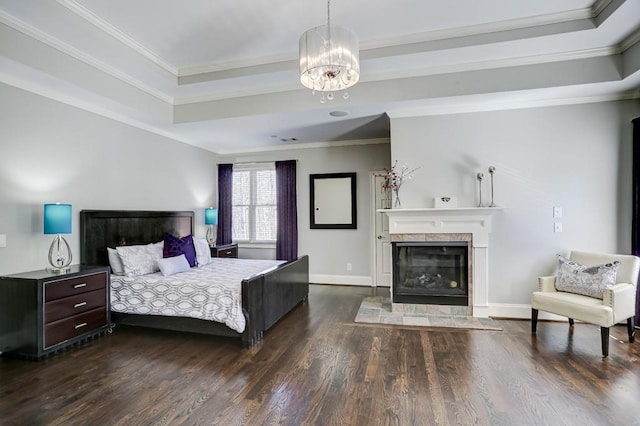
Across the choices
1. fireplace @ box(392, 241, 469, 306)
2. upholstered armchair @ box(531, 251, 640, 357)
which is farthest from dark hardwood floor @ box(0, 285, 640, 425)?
fireplace @ box(392, 241, 469, 306)

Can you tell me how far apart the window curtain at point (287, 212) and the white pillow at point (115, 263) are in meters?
2.84

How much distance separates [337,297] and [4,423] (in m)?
3.88

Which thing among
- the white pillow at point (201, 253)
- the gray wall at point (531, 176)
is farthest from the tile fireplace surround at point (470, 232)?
the white pillow at point (201, 253)

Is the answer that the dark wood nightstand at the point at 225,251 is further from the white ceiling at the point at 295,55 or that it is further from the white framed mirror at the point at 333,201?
the white ceiling at the point at 295,55

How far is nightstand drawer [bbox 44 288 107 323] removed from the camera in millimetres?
3064

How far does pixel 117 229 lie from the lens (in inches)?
171

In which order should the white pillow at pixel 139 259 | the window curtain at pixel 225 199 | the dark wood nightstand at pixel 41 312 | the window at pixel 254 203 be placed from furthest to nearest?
the window curtain at pixel 225 199, the window at pixel 254 203, the white pillow at pixel 139 259, the dark wood nightstand at pixel 41 312

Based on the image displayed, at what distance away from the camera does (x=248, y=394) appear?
2.43 metres

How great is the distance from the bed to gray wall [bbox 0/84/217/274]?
16 centimetres

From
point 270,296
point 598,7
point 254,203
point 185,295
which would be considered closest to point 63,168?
point 185,295

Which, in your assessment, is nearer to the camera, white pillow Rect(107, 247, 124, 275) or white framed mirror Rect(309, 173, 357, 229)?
white pillow Rect(107, 247, 124, 275)

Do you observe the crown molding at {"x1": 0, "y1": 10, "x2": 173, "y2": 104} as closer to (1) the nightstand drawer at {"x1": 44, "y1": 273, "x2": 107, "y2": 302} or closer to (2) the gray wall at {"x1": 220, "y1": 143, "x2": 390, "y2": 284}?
(1) the nightstand drawer at {"x1": 44, "y1": 273, "x2": 107, "y2": 302}

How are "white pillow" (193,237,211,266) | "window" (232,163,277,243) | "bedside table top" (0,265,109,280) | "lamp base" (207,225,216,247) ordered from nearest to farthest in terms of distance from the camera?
1. "bedside table top" (0,265,109,280)
2. "white pillow" (193,237,211,266)
3. "lamp base" (207,225,216,247)
4. "window" (232,163,277,243)

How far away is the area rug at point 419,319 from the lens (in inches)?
152
